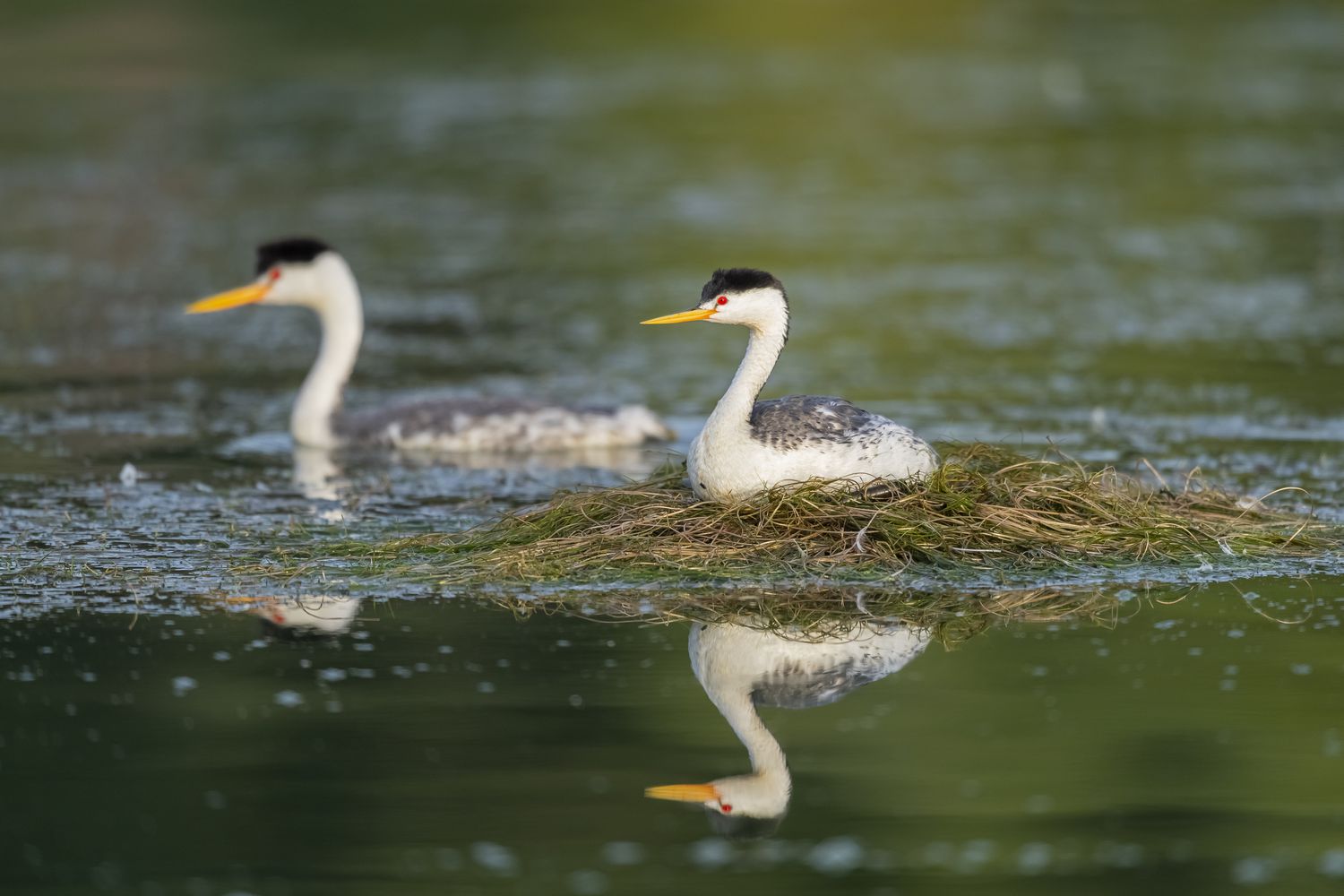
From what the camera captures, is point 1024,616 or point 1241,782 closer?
point 1241,782

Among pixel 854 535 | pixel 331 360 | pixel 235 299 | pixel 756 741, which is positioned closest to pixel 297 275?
pixel 235 299

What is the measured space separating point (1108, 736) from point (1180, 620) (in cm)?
149

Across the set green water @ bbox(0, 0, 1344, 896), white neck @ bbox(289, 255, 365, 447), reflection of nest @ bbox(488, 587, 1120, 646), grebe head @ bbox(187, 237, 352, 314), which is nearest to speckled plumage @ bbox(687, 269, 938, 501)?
reflection of nest @ bbox(488, 587, 1120, 646)

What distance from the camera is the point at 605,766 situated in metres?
5.77

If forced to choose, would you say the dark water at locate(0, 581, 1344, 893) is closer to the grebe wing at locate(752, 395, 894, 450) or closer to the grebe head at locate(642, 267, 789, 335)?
the grebe wing at locate(752, 395, 894, 450)

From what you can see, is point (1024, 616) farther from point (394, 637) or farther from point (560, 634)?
point (394, 637)

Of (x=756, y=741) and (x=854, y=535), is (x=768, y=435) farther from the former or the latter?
(x=756, y=741)

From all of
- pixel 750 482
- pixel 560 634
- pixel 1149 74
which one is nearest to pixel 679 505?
pixel 750 482

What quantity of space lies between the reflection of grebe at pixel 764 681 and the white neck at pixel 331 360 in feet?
15.7

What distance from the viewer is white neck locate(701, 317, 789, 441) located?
8242 mm

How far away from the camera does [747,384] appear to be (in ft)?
27.3

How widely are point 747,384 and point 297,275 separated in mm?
4721

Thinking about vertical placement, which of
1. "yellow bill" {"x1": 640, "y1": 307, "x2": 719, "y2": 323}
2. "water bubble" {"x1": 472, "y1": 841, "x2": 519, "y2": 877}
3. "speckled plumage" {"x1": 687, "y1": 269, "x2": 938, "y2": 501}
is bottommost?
"water bubble" {"x1": 472, "y1": 841, "x2": 519, "y2": 877}

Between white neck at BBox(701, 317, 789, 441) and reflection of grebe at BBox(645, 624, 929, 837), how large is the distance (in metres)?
1.17
